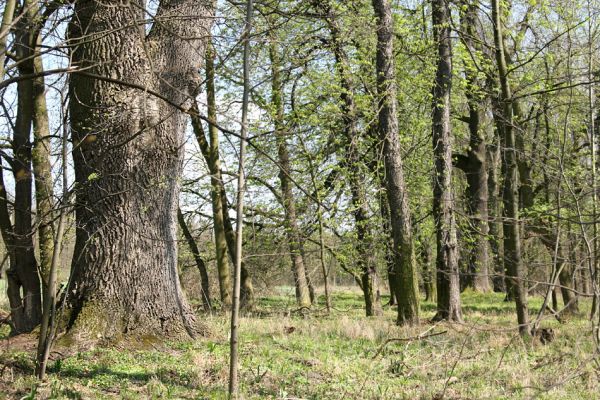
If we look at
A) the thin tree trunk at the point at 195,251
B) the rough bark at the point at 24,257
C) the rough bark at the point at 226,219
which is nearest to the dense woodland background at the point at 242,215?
the rough bark at the point at 24,257

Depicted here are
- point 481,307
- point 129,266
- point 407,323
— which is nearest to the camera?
Answer: point 129,266

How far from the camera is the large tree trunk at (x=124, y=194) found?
7.55 meters

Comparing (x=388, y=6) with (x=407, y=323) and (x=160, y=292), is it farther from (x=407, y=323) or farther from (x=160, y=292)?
(x=160, y=292)

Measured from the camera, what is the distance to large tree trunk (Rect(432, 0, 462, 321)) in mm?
12219

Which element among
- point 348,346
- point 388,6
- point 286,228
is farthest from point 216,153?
point 348,346

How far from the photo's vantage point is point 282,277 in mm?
16422

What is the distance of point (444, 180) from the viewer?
12648 millimetres

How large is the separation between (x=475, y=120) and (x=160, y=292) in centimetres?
1423

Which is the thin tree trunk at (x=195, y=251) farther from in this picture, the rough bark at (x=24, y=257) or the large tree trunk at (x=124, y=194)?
the large tree trunk at (x=124, y=194)

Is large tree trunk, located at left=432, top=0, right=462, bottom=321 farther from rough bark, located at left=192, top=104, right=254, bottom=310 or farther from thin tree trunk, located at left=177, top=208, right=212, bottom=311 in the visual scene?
thin tree trunk, located at left=177, top=208, right=212, bottom=311

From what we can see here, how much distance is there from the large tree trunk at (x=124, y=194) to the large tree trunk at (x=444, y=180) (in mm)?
5940

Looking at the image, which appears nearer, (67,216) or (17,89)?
(67,216)

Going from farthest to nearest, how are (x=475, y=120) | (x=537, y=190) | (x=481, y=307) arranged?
(x=537, y=190)
(x=475, y=120)
(x=481, y=307)

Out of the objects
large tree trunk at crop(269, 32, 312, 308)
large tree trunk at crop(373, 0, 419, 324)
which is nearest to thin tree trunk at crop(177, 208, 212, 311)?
large tree trunk at crop(269, 32, 312, 308)
